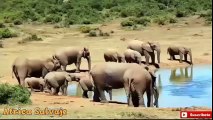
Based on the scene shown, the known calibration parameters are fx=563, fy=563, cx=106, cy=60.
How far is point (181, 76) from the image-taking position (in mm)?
21922

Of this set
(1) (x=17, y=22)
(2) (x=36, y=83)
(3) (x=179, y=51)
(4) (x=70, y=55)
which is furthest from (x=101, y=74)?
(1) (x=17, y=22)

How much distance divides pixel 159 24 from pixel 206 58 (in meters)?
15.5

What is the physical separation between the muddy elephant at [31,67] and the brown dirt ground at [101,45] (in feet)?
3.04

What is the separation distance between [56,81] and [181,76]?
6.33 metres

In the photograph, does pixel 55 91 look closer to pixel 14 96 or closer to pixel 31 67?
pixel 31 67

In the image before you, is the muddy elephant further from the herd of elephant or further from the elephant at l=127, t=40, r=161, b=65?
the elephant at l=127, t=40, r=161, b=65

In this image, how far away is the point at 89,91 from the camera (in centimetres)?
1836

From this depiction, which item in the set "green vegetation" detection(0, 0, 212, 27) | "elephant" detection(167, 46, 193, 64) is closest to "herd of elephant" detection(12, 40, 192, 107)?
"elephant" detection(167, 46, 193, 64)

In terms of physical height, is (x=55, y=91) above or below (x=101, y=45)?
above

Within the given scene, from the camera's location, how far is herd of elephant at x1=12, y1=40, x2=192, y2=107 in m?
14.2

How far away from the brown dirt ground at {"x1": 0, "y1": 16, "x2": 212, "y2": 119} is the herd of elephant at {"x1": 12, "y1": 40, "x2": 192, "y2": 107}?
2.01 ft

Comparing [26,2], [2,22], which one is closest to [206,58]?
[2,22]

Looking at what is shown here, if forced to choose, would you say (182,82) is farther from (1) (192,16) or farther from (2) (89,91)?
(1) (192,16)

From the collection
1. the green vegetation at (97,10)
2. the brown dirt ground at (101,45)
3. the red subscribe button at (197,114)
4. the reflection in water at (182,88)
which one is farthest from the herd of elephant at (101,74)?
the green vegetation at (97,10)
